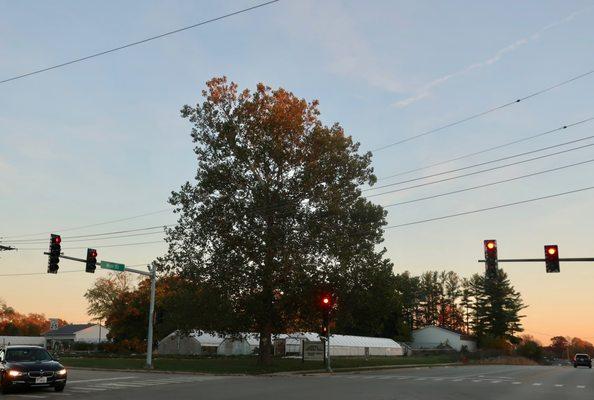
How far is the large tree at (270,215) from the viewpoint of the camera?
41.3 meters

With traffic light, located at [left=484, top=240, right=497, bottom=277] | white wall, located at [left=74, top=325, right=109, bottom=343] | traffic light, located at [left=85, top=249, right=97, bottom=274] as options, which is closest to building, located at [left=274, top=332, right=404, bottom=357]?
traffic light, located at [left=85, top=249, right=97, bottom=274]

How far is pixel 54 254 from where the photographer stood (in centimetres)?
2991

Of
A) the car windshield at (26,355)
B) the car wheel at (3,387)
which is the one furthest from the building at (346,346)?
the car wheel at (3,387)

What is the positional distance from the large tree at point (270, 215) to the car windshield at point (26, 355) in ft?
64.5

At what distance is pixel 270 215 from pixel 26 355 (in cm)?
2248

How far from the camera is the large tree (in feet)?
135

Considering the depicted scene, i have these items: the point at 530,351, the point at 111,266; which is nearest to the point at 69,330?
the point at 530,351

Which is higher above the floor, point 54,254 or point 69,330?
point 54,254

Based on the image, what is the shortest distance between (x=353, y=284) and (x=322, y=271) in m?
3.61

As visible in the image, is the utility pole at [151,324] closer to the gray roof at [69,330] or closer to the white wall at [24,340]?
the white wall at [24,340]

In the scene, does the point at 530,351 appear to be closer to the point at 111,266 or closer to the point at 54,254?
the point at 111,266

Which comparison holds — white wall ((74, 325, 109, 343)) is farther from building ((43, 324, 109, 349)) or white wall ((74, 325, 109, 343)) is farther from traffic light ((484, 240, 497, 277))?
traffic light ((484, 240, 497, 277))

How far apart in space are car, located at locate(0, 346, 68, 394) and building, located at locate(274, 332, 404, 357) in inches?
1747

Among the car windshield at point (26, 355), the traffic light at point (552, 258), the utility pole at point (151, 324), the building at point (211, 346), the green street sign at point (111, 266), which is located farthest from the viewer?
the building at point (211, 346)
